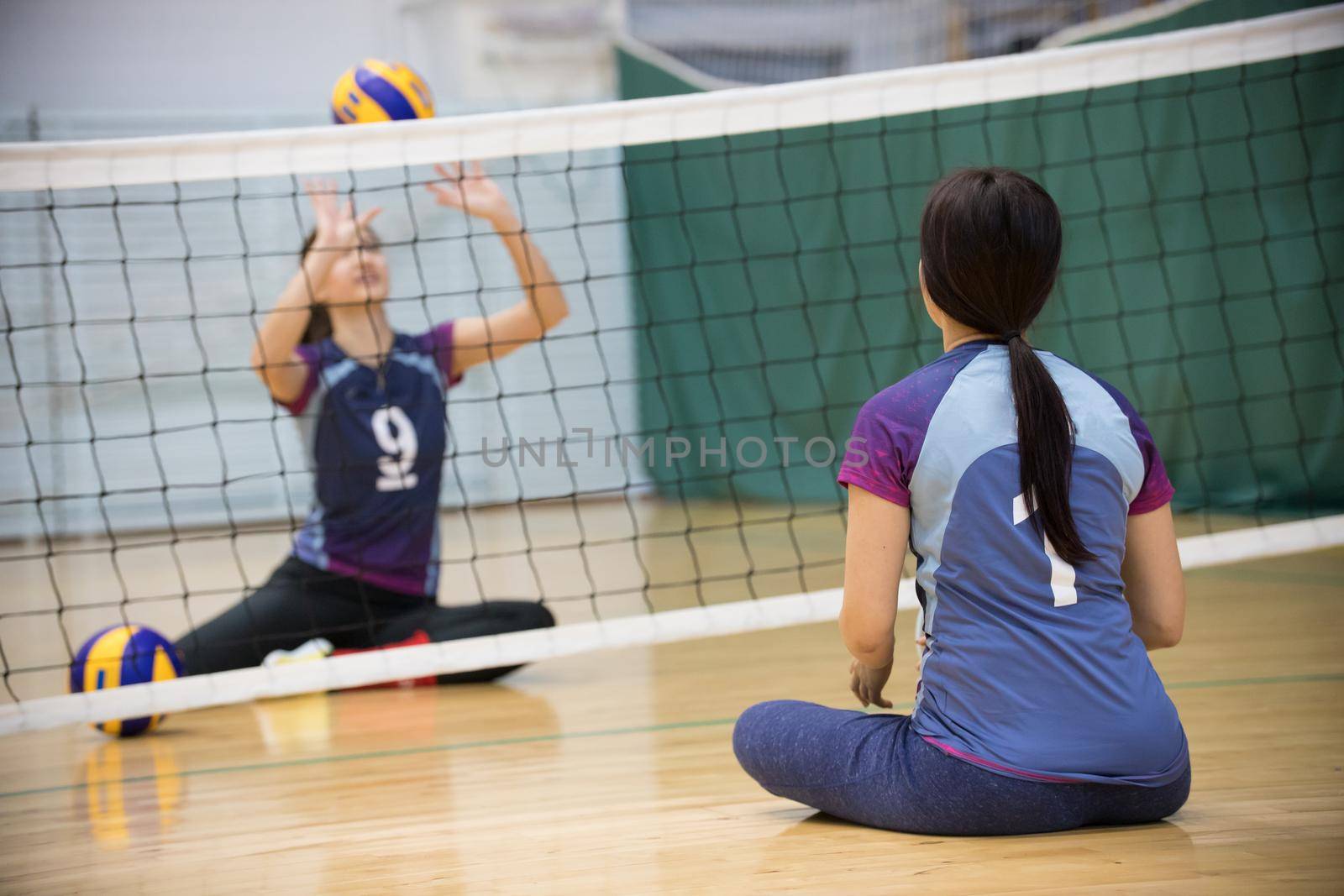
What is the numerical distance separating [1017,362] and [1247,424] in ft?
14.1

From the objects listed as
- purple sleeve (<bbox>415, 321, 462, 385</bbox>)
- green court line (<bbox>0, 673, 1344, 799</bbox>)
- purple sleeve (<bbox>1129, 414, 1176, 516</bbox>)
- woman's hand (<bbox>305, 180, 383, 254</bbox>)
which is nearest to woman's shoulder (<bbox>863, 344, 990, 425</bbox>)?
purple sleeve (<bbox>1129, 414, 1176, 516</bbox>)

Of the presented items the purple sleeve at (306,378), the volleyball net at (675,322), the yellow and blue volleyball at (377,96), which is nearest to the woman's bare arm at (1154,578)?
the volleyball net at (675,322)

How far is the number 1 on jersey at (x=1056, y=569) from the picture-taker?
1577 mm

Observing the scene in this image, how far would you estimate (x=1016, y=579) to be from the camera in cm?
158

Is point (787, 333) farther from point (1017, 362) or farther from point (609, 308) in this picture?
point (1017, 362)

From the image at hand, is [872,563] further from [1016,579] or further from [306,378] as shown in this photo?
[306,378]

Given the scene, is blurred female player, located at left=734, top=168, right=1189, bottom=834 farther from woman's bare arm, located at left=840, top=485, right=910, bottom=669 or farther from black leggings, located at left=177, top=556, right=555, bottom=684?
black leggings, located at left=177, top=556, right=555, bottom=684

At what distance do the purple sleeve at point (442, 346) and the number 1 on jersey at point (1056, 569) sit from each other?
7.50ft

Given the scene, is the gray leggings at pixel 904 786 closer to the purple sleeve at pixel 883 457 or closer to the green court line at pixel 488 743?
the purple sleeve at pixel 883 457

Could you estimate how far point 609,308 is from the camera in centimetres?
857

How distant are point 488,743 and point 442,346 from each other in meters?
1.37

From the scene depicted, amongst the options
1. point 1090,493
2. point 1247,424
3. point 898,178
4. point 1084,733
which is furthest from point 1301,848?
point 898,178

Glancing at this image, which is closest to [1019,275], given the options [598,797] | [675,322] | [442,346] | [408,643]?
[598,797]

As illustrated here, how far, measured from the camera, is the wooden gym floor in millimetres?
1617
